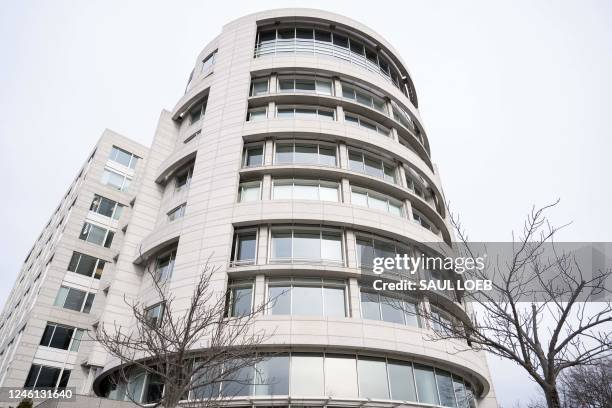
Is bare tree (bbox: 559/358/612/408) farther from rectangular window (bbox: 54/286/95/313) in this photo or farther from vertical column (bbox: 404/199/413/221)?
rectangular window (bbox: 54/286/95/313)

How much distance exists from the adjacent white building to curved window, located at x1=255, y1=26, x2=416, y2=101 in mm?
128

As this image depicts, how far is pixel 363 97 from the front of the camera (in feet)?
94.9

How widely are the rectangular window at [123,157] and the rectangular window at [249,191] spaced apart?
68.8 feet

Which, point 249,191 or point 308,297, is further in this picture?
point 249,191

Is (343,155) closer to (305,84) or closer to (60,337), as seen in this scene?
(305,84)

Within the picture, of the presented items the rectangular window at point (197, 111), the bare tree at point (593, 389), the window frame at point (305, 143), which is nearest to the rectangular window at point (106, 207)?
the rectangular window at point (197, 111)

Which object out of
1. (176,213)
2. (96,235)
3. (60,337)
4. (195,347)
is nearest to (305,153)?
(176,213)

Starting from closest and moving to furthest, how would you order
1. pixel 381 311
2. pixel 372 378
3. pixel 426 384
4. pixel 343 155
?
pixel 372 378 < pixel 426 384 < pixel 381 311 < pixel 343 155

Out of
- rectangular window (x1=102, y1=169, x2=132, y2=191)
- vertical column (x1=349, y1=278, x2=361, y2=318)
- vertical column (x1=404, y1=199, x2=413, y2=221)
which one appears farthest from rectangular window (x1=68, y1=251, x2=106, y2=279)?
vertical column (x1=404, y1=199, x2=413, y2=221)

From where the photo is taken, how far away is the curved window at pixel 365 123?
27355 mm

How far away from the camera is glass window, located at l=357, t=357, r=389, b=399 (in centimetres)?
1705

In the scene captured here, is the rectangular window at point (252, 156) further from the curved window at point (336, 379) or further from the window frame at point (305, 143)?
the curved window at point (336, 379)

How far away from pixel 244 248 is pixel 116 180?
22.8 metres

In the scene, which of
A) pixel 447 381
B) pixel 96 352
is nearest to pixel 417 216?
pixel 447 381
